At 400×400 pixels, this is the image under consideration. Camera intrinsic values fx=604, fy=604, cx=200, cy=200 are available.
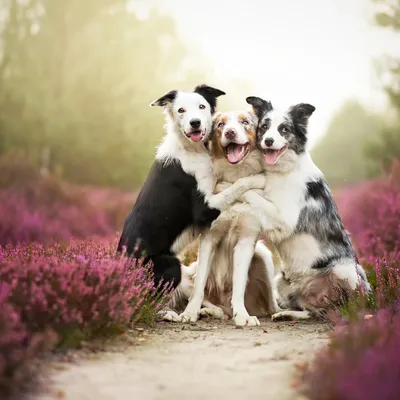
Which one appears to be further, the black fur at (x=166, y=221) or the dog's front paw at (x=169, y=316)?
the black fur at (x=166, y=221)

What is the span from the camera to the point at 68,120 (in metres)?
20.4

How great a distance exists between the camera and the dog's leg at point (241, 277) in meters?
5.62

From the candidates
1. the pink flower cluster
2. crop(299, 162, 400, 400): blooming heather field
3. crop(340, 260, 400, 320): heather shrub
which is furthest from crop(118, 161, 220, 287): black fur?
crop(299, 162, 400, 400): blooming heather field

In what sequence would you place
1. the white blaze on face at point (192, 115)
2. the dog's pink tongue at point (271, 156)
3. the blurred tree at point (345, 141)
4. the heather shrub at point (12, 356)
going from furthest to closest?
the blurred tree at point (345, 141), the white blaze on face at point (192, 115), the dog's pink tongue at point (271, 156), the heather shrub at point (12, 356)

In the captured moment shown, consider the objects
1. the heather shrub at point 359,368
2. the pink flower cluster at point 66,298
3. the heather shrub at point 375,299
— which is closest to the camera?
the heather shrub at point 359,368

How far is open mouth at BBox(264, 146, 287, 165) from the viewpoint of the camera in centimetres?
580

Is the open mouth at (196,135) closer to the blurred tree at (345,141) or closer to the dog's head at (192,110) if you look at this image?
the dog's head at (192,110)

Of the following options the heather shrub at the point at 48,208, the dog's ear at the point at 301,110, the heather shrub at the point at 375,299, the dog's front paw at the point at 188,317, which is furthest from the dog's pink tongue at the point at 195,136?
the heather shrub at the point at 48,208

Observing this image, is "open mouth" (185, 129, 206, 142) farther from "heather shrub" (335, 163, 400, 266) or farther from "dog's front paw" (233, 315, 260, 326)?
"heather shrub" (335, 163, 400, 266)

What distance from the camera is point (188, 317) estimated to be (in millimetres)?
5785

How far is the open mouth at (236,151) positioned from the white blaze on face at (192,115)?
0.30 meters

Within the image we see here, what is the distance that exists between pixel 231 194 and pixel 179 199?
528 mm

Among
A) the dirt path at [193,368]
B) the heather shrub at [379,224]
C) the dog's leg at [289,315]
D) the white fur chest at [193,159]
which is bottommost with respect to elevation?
the dog's leg at [289,315]

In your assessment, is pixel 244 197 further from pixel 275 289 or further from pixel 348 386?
pixel 348 386
